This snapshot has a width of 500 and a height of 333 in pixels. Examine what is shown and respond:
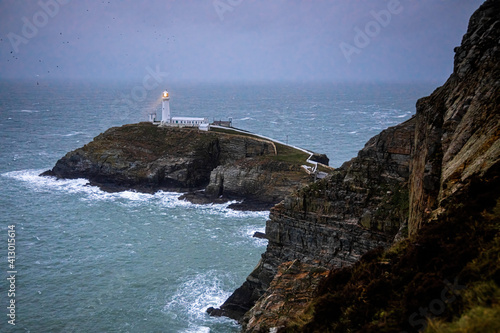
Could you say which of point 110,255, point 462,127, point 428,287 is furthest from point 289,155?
point 428,287

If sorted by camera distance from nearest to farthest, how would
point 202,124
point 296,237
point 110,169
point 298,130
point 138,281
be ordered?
point 296,237
point 138,281
point 110,169
point 202,124
point 298,130

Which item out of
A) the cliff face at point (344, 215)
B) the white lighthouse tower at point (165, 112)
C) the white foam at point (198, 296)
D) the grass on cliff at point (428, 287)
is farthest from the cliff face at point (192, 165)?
the grass on cliff at point (428, 287)

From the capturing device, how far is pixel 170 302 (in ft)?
111

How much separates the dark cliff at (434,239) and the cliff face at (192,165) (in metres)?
32.9

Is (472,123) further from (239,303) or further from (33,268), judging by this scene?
(33,268)

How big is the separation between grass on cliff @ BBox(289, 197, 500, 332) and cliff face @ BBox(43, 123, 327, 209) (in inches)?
1802

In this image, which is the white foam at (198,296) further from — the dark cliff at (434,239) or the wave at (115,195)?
the wave at (115,195)

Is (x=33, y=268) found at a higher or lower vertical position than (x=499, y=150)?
lower

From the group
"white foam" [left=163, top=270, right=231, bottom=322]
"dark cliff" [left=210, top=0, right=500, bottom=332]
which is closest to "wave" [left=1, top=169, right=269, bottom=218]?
"white foam" [left=163, top=270, right=231, bottom=322]

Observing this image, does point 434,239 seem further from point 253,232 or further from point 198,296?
point 253,232

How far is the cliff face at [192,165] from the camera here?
60688 millimetres

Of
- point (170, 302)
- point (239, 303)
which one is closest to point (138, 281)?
point (170, 302)

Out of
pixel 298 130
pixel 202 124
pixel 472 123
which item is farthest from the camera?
pixel 298 130

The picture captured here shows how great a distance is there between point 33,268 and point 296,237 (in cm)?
2333
